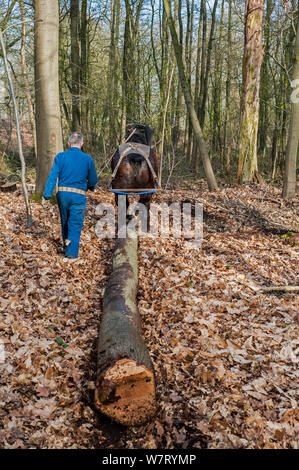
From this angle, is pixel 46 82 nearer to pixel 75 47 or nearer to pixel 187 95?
pixel 187 95

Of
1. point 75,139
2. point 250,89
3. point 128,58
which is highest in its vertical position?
point 128,58

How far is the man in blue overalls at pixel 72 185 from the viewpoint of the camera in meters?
5.81

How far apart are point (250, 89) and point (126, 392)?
36.6 feet

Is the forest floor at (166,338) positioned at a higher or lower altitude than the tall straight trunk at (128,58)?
lower

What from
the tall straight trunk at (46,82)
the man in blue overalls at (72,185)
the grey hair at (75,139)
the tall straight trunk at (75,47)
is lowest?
→ the man in blue overalls at (72,185)

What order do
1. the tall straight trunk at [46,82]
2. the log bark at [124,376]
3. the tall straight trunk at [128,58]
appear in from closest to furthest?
the log bark at [124,376], the tall straight trunk at [46,82], the tall straight trunk at [128,58]

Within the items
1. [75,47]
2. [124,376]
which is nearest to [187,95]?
[75,47]

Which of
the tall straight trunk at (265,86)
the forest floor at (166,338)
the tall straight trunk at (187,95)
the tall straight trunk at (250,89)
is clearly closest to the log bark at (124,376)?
the forest floor at (166,338)

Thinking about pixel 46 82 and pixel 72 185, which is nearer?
pixel 72 185

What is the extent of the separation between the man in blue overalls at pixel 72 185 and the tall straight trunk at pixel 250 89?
7.44 meters

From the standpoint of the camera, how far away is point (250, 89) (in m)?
11.6

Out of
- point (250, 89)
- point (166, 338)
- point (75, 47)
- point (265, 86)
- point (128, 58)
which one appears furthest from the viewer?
point (265, 86)

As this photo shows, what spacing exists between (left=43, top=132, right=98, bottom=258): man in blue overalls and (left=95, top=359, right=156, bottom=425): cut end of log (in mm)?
3099

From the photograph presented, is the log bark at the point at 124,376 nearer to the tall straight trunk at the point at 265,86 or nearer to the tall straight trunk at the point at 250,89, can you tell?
the tall straight trunk at the point at 250,89
